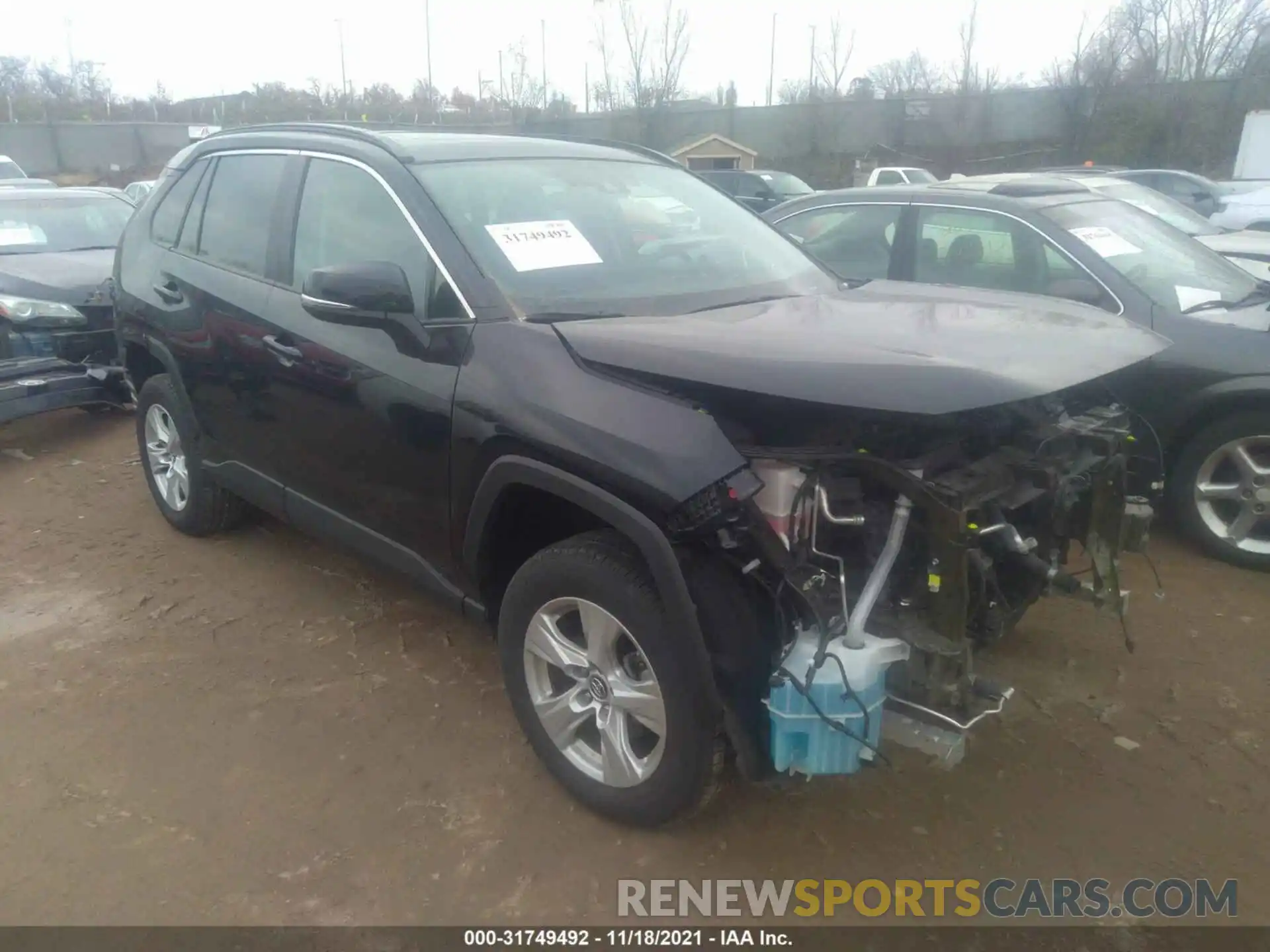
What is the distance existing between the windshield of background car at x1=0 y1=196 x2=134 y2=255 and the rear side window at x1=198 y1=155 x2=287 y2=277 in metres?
3.65

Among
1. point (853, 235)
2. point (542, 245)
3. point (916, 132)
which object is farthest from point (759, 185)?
point (542, 245)

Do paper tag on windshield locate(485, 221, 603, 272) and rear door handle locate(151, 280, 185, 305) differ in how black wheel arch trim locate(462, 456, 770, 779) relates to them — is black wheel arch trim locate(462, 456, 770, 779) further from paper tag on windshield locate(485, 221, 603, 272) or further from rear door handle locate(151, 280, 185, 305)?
rear door handle locate(151, 280, 185, 305)

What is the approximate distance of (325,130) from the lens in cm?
377

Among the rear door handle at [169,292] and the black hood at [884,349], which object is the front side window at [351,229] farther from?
the rear door handle at [169,292]

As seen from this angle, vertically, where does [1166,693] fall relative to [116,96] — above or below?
below

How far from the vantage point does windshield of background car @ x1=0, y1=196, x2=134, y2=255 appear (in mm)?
7398

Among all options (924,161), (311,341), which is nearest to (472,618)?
(311,341)

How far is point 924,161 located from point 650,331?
1401 inches

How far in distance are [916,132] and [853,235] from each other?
34432 millimetres

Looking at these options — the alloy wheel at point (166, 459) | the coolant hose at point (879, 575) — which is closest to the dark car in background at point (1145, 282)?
the coolant hose at point (879, 575)

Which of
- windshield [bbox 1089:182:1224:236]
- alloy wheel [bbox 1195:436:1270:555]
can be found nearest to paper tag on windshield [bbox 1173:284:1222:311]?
alloy wheel [bbox 1195:436:1270:555]

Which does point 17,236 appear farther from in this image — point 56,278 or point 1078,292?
point 1078,292

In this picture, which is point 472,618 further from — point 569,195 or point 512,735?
point 569,195

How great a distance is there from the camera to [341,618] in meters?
4.14
